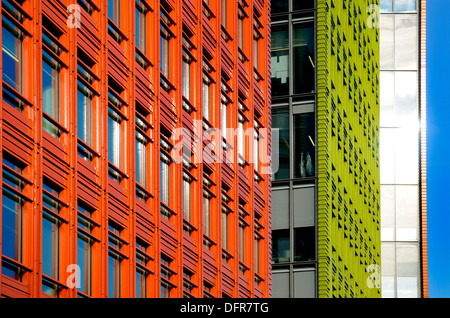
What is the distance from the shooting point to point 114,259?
33.6 m

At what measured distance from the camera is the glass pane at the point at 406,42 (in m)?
126

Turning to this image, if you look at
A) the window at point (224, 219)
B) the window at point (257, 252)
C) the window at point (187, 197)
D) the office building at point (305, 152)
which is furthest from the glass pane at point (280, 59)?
the window at point (187, 197)

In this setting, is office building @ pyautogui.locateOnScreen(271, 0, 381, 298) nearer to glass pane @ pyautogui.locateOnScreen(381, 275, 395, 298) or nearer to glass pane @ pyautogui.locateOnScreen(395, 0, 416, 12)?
glass pane @ pyautogui.locateOnScreen(381, 275, 395, 298)

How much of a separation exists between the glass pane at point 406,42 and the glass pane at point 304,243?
67.4 meters

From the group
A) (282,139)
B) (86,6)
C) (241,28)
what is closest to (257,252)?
(241,28)

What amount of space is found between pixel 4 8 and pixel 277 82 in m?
37.7

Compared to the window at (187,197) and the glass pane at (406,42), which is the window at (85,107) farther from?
the glass pane at (406,42)

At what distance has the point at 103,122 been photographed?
1289 inches

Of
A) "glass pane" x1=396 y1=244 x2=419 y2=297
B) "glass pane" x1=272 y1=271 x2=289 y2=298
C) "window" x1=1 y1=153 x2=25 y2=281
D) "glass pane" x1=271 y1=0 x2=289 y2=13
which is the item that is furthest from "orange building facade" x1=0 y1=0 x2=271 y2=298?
"glass pane" x1=396 y1=244 x2=419 y2=297

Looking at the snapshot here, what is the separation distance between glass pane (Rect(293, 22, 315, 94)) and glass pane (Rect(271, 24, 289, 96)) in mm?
523

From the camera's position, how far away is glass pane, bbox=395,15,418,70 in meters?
126

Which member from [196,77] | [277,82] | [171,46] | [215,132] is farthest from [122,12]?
[277,82]

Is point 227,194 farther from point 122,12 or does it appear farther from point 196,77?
point 122,12
